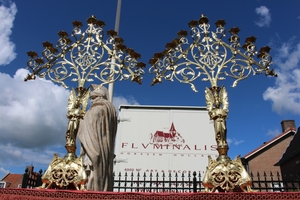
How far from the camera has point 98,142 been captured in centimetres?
570

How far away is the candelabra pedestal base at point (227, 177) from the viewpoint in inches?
176

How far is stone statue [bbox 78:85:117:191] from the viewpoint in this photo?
5.48 m

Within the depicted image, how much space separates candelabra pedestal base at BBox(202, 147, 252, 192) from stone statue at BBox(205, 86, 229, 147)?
1.68 feet

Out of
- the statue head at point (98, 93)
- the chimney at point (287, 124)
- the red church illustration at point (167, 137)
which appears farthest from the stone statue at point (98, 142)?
the chimney at point (287, 124)

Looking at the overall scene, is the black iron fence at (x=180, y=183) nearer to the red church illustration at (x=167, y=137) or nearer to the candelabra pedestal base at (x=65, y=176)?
the red church illustration at (x=167, y=137)

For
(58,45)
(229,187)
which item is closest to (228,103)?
(229,187)

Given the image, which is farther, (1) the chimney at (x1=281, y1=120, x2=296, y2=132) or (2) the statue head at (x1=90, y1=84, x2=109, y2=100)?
(1) the chimney at (x1=281, y1=120, x2=296, y2=132)

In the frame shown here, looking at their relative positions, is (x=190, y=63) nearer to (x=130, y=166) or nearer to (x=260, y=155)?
(x=130, y=166)

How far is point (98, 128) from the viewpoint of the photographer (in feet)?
19.1

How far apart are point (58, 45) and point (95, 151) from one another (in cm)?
321

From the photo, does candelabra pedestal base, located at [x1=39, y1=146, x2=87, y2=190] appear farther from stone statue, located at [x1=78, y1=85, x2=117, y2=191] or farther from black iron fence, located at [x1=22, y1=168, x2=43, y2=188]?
black iron fence, located at [x1=22, y1=168, x2=43, y2=188]

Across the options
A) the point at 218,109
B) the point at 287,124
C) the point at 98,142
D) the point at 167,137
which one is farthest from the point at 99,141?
the point at 287,124

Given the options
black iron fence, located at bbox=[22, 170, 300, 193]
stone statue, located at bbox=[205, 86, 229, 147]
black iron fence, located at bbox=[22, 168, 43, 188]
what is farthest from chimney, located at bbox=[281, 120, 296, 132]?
black iron fence, located at bbox=[22, 168, 43, 188]

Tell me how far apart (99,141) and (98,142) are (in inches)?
1.3
